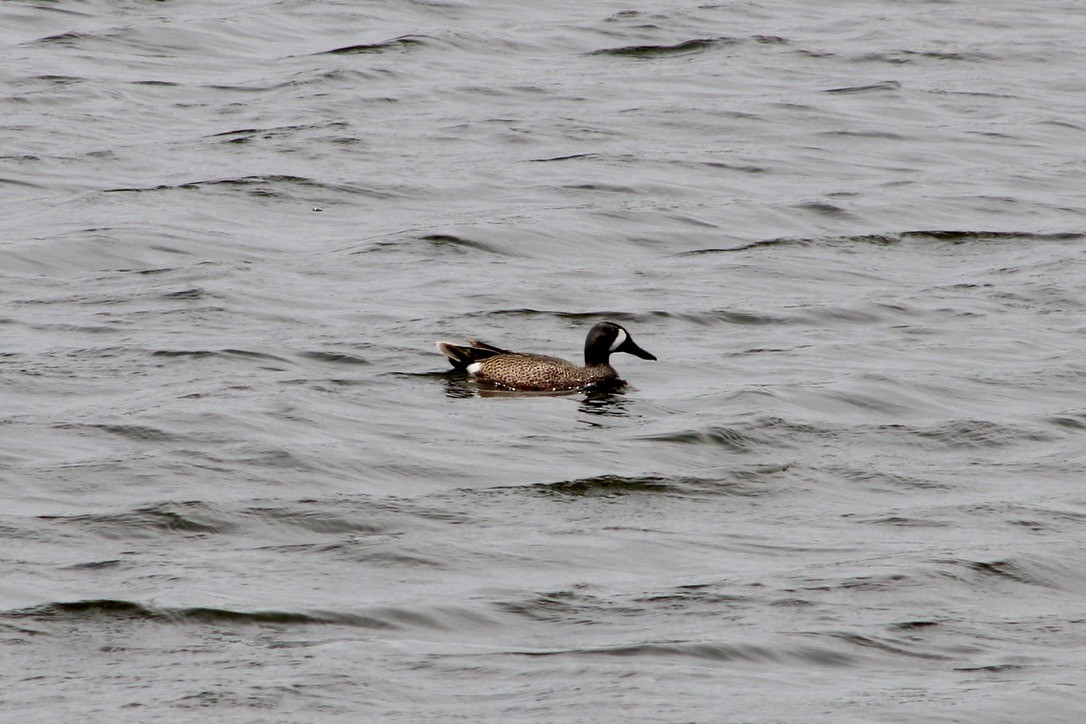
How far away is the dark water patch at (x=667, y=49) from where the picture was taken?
24.5m

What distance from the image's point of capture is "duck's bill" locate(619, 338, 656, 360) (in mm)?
13203

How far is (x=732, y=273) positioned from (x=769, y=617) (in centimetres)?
768

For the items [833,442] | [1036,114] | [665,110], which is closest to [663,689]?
[833,442]

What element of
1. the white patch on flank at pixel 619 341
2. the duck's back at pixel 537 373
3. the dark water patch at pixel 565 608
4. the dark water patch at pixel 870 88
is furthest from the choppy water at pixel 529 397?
the white patch on flank at pixel 619 341

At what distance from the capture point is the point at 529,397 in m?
12.9

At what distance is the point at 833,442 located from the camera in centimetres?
1166

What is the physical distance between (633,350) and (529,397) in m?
0.82

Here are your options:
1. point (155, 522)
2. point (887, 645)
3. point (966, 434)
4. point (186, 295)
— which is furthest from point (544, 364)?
point (887, 645)

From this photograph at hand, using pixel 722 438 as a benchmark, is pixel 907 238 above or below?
above

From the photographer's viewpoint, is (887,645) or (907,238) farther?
(907,238)

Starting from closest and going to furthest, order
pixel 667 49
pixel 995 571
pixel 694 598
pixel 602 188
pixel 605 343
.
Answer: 1. pixel 694 598
2. pixel 995 571
3. pixel 605 343
4. pixel 602 188
5. pixel 667 49

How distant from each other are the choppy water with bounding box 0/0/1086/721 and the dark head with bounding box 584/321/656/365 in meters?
0.39

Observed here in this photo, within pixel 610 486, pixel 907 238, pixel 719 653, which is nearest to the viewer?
pixel 719 653

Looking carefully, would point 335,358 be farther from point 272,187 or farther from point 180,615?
point 272,187
